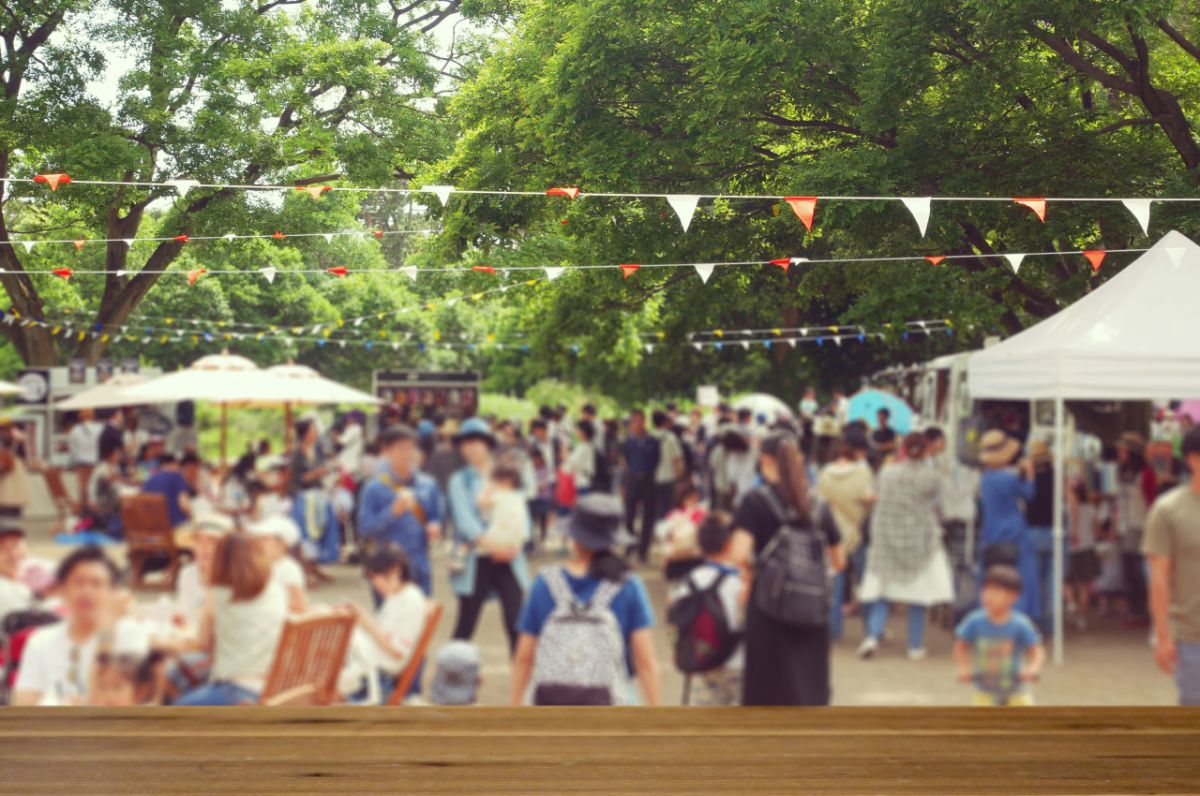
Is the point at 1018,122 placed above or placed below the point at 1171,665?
above

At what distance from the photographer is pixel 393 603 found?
358 centimetres

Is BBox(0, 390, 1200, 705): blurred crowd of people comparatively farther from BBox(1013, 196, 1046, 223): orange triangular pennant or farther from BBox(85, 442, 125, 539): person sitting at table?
BBox(1013, 196, 1046, 223): orange triangular pennant

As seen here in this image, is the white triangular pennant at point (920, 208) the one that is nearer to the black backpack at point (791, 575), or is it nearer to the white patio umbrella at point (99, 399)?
the black backpack at point (791, 575)

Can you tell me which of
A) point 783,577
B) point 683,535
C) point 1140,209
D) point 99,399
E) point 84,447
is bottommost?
point 783,577

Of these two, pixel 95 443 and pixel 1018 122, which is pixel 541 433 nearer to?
pixel 95 443

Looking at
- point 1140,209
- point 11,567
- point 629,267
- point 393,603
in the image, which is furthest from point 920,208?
point 11,567

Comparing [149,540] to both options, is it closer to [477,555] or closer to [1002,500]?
[477,555]

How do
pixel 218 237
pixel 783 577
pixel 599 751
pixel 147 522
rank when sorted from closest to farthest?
pixel 599 751 → pixel 783 577 → pixel 147 522 → pixel 218 237

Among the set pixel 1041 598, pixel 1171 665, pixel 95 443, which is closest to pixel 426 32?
pixel 95 443

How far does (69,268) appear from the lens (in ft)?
11.8

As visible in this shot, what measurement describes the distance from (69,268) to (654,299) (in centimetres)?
168

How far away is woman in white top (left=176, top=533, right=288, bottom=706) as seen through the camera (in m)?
3.46

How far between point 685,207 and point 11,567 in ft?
7.14

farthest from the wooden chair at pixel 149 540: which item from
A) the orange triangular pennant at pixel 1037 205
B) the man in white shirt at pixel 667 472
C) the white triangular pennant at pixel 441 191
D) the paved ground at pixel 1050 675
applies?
the orange triangular pennant at pixel 1037 205
